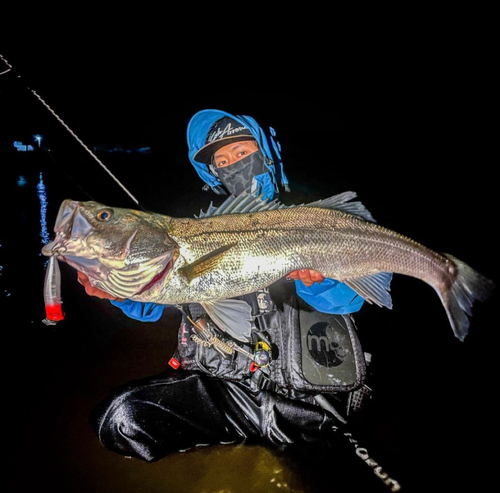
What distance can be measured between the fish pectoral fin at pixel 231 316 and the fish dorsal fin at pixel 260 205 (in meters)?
0.63

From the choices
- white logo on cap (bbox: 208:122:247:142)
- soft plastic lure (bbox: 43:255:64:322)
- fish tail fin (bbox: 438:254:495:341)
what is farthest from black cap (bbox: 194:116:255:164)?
fish tail fin (bbox: 438:254:495:341)

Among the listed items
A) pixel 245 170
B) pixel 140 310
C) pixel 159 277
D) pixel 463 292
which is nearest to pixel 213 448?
pixel 140 310

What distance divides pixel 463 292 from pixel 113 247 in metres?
2.26

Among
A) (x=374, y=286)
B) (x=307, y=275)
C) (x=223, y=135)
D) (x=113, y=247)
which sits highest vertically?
(x=223, y=135)

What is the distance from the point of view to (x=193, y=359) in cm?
260

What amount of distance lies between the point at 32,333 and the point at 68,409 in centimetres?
157

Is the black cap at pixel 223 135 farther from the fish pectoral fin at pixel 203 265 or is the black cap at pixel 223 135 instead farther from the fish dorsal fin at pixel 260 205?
the fish pectoral fin at pixel 203 265

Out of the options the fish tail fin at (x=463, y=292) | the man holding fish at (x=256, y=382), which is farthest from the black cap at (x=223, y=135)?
the fish tail fin at (x=463, y=292)

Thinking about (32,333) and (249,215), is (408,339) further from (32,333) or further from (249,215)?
(32,333)

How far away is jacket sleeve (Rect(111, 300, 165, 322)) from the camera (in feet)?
8.04

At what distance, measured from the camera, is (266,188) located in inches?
128

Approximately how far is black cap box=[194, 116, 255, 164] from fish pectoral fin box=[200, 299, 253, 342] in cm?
205

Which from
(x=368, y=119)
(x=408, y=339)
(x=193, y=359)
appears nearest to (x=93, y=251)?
(x=193, y=359)

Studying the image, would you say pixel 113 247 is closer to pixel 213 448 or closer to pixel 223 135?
pixel 213 448
